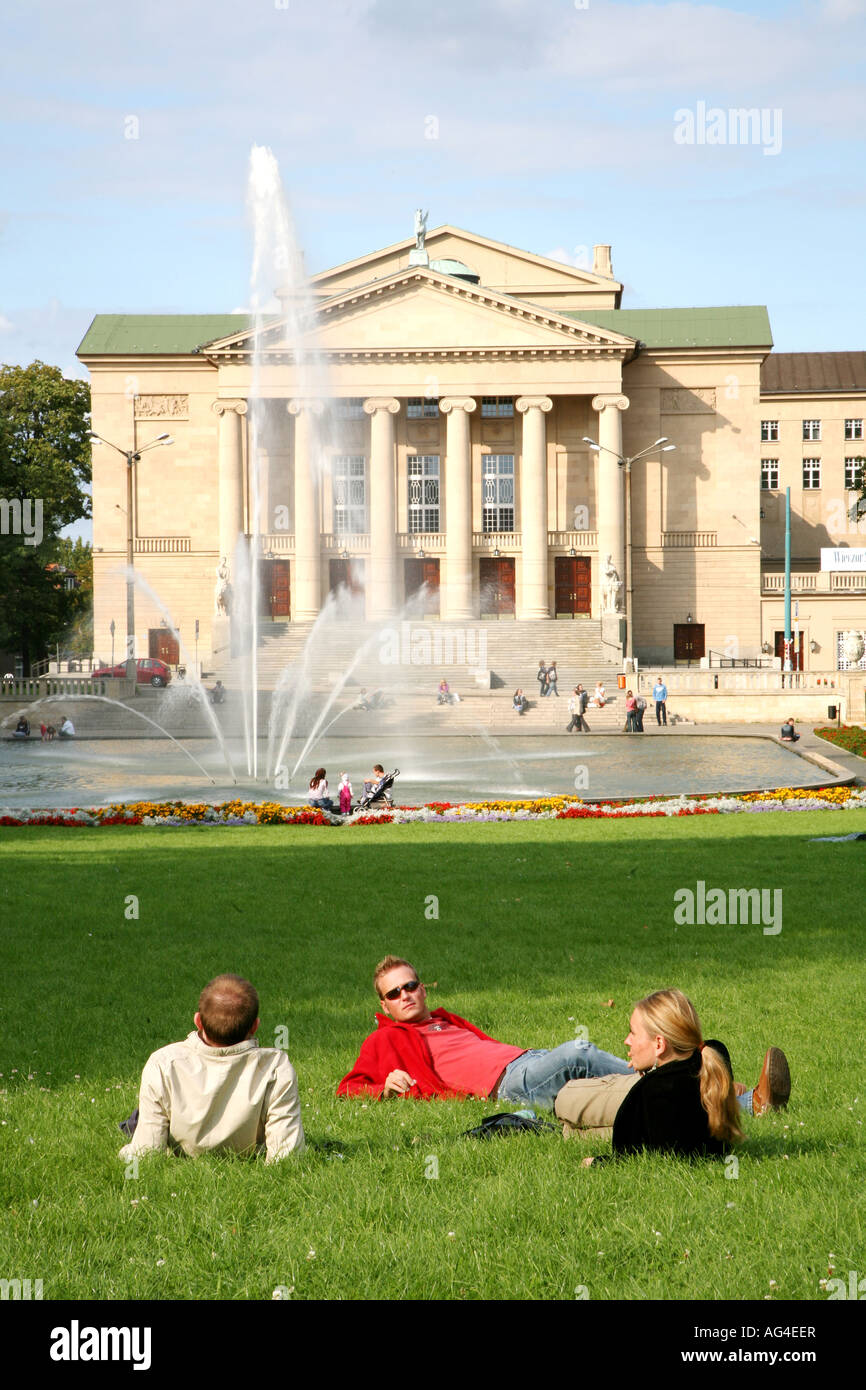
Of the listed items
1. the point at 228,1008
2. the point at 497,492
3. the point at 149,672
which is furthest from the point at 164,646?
the point at 228,1008

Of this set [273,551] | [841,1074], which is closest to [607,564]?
[273,551]

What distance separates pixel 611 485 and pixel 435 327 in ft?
41.1

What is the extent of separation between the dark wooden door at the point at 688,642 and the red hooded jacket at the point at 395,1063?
71986 mm

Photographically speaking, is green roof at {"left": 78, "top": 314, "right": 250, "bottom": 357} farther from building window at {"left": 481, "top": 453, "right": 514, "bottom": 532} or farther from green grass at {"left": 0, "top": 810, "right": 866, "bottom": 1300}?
green grass at {"left": 0, "top": 810, "right": 866, "bottom": 1300}

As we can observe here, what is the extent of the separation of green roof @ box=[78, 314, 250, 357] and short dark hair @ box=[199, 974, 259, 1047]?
3034 inches

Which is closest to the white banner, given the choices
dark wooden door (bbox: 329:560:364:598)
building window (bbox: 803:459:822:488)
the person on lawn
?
building window (bbox: 803:459:822:488)

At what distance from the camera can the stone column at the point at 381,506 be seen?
74.8 meters

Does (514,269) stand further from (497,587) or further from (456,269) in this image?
(497,587)

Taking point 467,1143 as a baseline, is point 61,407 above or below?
above

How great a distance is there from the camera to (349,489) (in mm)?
78062

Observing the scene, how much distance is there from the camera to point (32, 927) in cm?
1396

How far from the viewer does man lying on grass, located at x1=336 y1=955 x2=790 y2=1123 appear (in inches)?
303

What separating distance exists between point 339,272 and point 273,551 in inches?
646

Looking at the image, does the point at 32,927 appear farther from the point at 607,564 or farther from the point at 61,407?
the point at 61,407
